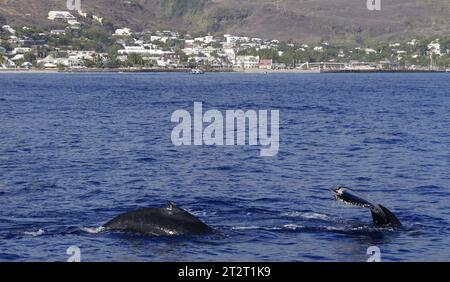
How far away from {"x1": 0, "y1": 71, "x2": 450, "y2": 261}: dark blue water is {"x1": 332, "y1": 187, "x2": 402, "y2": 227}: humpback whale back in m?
0.39

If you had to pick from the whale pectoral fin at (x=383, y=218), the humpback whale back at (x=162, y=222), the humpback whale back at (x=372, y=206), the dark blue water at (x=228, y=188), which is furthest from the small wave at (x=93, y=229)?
the whale pectoral fin at (x=383, y=218)

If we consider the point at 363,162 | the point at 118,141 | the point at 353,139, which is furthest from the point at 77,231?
the point at 353,139

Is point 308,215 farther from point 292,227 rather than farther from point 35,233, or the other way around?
point 35,233

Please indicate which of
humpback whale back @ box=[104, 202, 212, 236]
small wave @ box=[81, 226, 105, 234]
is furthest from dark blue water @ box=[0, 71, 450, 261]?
humpback whale back @ box=[104, 202, 212, 236]

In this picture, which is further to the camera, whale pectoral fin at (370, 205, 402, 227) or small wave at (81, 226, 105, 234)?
whale pectoral fin at (370, 205, 402, 227)

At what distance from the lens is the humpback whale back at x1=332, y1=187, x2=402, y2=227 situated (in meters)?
26.2

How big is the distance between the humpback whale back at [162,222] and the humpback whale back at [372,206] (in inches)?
176

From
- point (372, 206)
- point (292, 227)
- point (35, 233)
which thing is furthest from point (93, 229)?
point (372, 206)

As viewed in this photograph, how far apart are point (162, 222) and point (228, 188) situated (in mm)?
12549

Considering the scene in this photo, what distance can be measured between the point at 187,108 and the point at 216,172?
6215cm

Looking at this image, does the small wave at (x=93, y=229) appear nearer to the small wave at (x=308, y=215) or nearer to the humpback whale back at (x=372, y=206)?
the small wave at (x=308, y=215)

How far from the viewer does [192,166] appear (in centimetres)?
4906

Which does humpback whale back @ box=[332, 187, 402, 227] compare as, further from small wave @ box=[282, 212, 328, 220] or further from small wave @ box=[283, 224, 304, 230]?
small wave @ box=[282, 212, 328, 220]

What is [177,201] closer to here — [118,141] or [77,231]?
[77,231]
